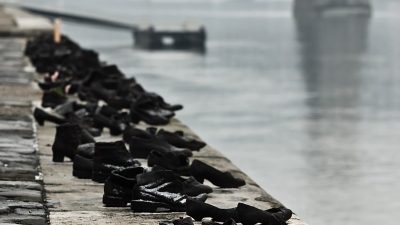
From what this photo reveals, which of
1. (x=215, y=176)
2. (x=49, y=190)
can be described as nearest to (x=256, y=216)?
(x=215, y=176)

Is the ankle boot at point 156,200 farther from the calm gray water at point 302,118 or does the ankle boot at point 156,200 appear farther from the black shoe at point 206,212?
the calm gray water at point 302,118

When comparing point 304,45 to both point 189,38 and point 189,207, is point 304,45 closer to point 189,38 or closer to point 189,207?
point 189,38

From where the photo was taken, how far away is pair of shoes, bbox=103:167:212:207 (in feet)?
26.5

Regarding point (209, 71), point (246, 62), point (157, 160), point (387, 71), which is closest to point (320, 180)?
point (157, 160)

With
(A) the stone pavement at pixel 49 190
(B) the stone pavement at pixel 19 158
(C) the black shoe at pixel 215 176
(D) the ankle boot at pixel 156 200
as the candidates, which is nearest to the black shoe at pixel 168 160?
(C) the black shoe at pixel 215 176

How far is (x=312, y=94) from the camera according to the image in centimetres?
7062

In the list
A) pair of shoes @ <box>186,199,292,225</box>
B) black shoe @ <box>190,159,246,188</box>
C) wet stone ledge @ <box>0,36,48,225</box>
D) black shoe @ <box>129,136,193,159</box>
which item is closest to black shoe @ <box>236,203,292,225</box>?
pair of shoes @ <box>186,199,292,225</box>

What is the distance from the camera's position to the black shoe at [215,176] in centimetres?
929

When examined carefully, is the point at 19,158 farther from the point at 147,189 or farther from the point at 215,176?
the point at 147,189

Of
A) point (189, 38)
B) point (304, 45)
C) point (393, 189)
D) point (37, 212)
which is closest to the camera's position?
point (37, 212)

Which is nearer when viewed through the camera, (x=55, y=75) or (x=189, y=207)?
(x=189, y=207)

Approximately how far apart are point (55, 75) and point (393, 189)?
574 inches

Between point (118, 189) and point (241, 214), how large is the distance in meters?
1.29

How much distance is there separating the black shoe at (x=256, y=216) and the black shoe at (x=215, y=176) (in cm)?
182
